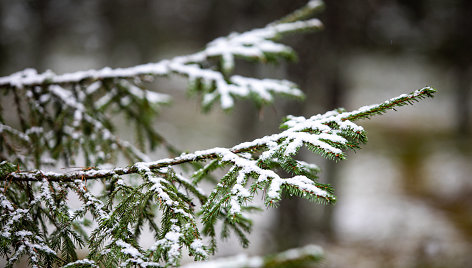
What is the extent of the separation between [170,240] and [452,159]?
13.5 m

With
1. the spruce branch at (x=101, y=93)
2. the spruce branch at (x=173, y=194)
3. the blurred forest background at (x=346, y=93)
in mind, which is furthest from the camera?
the blurred forest background at (x=346, y=93)

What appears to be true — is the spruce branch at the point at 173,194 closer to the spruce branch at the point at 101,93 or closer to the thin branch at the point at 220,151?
the thin branch at the point at 220,151

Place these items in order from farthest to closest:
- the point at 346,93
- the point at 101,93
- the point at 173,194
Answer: the point at 346,93
the point at 101,93
the point at 173,194

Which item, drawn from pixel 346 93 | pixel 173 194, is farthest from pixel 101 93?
pixel 346 93

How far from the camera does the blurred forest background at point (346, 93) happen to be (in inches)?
251

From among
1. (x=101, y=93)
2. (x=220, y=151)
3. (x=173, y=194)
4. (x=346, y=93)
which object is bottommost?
(x=173, y=194)

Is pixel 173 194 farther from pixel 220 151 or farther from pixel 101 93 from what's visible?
pixel 101 93

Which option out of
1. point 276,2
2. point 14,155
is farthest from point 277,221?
point 14,155

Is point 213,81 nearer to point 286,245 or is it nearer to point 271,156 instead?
point 271,156

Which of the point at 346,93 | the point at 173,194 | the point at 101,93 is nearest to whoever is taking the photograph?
the point at 173,194

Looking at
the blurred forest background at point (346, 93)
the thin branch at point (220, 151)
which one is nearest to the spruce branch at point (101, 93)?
the blurred forest background at point (346, 93)

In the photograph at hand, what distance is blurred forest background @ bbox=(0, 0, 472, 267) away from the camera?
6.38 m

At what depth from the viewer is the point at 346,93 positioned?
25.4ft

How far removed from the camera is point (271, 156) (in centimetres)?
109
